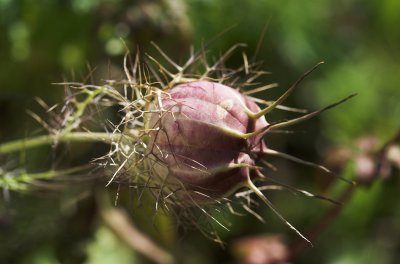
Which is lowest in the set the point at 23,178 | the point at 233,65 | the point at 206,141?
the point at 233,65

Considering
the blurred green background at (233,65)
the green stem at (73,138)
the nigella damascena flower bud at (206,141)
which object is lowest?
the blurred green background at (233,65)

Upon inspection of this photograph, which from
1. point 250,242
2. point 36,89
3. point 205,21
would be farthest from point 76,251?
point 205,21

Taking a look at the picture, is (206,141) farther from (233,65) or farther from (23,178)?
(233,65)

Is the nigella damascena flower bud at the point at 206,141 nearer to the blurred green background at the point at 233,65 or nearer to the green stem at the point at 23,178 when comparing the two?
the green stem at the point at 23,178

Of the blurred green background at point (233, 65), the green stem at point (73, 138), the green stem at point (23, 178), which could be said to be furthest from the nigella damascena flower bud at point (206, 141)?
the blurred green background at point (233, 65)

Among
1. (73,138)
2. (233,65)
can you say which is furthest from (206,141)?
(233,65)

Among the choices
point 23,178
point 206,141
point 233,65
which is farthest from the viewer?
point 233,65

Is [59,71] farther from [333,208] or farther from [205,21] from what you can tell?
[333,208]

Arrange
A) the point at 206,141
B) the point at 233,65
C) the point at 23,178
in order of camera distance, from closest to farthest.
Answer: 1. the point at 206,141
2. the point at 23,178
3. the point at 233,65

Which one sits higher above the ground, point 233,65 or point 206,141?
point 206,141
